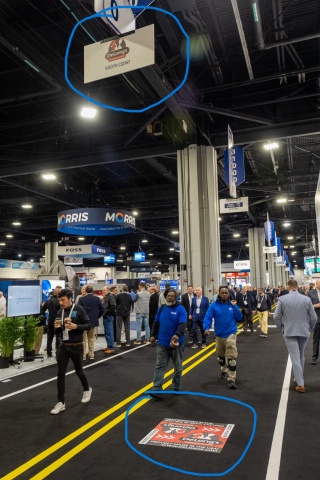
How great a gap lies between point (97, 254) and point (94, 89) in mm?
17329

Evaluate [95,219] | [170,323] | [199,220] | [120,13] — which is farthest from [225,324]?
[95,219]

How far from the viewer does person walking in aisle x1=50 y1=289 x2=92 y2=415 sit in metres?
5.79

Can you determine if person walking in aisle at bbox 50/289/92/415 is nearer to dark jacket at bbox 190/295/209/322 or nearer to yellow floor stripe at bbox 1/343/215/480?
yellow floor stripe at bbox 1/343/215/480

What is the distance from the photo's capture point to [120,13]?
15.3 feet

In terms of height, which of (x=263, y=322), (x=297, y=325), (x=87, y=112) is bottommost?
(x=263, y=322)

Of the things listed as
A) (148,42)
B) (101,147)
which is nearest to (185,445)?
(148,42)

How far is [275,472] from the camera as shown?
379 centimetres

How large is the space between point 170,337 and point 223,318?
4.04 ft

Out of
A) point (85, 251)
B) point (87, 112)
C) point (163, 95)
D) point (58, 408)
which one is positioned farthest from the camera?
point (85, 251)

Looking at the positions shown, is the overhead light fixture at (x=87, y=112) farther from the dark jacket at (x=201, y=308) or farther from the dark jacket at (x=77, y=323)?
the dark jacket at (x=77, y=323)

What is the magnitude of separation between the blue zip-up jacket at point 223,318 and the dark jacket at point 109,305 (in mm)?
4313

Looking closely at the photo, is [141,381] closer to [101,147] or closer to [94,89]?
[94,89]

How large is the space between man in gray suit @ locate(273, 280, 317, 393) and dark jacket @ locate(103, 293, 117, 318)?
18.0ft

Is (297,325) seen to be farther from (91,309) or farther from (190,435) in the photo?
(91,309)
